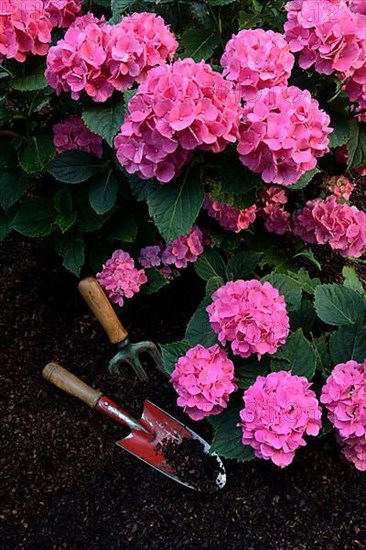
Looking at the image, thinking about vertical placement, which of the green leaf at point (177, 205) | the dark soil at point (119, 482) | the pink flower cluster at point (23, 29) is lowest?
the dark soil at point (119, 482)

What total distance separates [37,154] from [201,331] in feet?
2.24

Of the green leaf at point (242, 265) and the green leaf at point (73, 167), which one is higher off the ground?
the green leaf at point (73, 167)

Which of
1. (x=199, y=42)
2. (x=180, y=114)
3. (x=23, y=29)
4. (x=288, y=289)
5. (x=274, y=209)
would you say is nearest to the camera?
(x=180, y=114)

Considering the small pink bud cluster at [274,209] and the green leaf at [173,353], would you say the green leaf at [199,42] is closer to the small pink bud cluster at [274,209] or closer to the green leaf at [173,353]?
the small pink bud cluster at [274,209]

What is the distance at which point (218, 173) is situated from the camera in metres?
1.92

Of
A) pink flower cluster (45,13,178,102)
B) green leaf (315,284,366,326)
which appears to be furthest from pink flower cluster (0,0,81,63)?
green leaf (315,284,366,326)

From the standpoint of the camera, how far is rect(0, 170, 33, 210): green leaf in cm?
210

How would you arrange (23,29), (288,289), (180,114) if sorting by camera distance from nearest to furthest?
(180,114) → (23,29) → (288,289)

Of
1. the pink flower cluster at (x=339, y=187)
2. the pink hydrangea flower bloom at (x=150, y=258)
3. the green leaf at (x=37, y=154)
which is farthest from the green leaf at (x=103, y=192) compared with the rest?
the pink flower cluster at (x=339, y=187)

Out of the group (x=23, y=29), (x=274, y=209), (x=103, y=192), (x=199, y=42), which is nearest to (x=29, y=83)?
(x=23, y=29)

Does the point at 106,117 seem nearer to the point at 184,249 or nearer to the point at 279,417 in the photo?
the point at 184,249

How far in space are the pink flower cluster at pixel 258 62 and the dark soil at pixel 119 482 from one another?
0.98 m

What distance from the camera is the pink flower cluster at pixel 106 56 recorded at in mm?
1705

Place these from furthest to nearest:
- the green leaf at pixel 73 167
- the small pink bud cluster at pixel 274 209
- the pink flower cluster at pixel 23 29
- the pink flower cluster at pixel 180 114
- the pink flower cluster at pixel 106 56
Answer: the small pink bud cluster at pixel 274 209, the green leaf at pixel 73 167, the pink flower cluster at pixel 23 29, the pink flower cluster at pixel 106 56, the pink flower cluster at pixel 180 114
